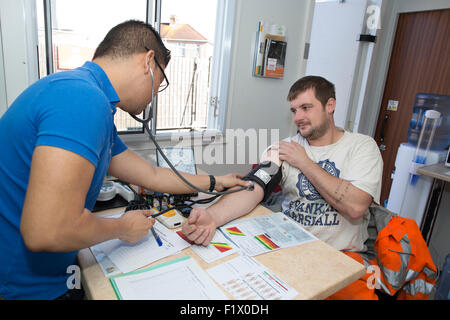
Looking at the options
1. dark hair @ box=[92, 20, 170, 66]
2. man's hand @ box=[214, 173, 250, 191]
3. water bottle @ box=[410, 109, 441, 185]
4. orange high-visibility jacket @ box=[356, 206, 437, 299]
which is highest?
dark hair @ box=[92, 20, 170, 66]

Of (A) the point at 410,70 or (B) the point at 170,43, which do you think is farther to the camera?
(A) the point at 410,70

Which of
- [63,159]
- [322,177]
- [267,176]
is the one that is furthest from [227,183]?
[63,159]

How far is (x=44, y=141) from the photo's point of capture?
0.55 metres

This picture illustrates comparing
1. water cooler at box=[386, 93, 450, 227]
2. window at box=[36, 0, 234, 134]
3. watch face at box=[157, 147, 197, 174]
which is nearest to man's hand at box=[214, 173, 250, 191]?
watch face at box=[157, 147, 197, 174]

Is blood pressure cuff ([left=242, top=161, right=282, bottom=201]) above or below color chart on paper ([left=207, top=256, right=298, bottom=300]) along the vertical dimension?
above

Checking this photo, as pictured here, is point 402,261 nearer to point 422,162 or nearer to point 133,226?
point 133,226

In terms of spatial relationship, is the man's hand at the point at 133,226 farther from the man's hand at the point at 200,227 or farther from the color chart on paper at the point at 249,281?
the color chart on paper at the point at 249,281

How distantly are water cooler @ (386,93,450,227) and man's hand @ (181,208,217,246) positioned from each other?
2.12 m

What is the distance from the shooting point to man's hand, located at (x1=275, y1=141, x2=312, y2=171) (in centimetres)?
134

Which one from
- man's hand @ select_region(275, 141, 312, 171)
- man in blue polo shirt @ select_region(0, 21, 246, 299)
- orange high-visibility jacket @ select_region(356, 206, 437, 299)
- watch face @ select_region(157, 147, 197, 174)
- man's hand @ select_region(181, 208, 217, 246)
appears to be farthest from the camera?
A: watch face @ select_region(157, 147, 197, 174)

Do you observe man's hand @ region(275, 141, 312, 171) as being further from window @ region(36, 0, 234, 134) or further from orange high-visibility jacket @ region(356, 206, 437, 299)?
window @ region(36, 0, 234, 134)

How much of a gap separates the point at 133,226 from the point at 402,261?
1.14 m

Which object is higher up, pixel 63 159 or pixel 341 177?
pixel 63 159
